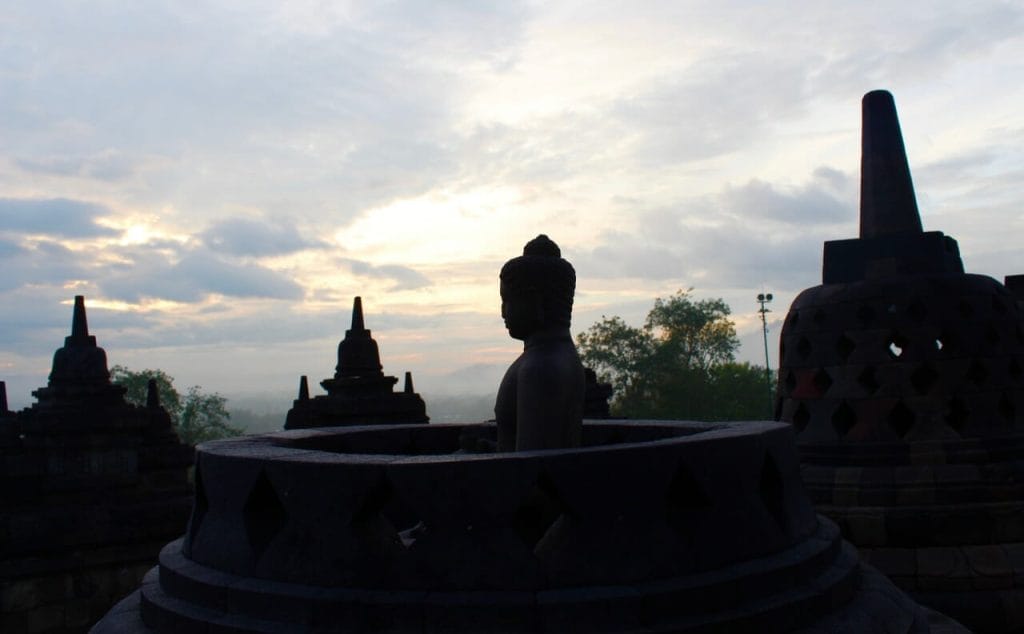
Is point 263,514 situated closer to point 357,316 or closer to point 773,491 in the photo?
point 773,491

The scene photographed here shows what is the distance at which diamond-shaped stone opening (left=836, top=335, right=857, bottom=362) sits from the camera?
26.4 ft

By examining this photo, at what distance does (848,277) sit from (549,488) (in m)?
6.26

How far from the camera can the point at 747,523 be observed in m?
3.52

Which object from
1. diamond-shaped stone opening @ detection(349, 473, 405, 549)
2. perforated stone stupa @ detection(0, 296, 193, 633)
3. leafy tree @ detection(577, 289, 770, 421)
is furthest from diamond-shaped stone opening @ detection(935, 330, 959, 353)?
leafy tree @ detection(577, 289, 770, 421)

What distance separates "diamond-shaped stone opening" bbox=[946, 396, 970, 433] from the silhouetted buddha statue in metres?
5.07

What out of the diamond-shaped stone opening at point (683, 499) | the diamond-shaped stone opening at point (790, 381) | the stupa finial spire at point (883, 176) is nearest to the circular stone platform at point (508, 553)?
the diamond-shaped stone opening at point (683, 499)

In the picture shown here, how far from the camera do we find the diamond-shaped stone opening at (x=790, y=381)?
8.48 meters

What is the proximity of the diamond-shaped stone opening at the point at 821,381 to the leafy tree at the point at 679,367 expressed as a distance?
124ft

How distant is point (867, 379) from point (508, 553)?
5985 millimetres

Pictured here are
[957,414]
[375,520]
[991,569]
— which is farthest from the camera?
[957,414]

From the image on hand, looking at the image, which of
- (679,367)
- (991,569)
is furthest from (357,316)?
(679,367)

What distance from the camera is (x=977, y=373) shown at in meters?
7.73

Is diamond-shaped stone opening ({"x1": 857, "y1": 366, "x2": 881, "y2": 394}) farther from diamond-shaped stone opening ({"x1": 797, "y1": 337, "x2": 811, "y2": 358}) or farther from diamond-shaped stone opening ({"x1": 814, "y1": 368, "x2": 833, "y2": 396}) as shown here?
diamond-shaped stone opening ({"x1": 797, "y1": 337, "x2": 811, "y2": 358})

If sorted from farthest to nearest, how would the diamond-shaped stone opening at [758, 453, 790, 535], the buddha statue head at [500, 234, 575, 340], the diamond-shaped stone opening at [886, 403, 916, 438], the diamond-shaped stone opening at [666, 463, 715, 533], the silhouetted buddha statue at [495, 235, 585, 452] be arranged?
the diamond-shaped stone opening at [886, 403, 916, 438] < the buddha statue head at [500, 234, 575, 340] < the silhouetted buddha statue at [495, 235, 585, 452] < the diamond-shaped stone opening at [758, 453, 790, 535] < the diamond-shaped stone opening at [666, 463, 715, 533]
